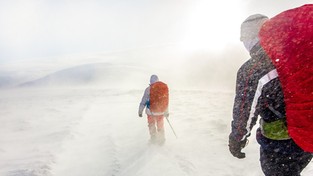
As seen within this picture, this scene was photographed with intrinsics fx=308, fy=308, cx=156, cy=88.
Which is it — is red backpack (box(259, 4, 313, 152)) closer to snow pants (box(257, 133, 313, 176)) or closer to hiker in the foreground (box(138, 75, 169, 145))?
snow pants (box(257, 133, 313, 176))

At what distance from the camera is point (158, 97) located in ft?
27.9

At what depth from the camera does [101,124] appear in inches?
545

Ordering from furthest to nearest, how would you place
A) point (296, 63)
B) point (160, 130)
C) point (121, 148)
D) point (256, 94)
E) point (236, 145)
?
1. point (121, 148)
2. point (160, 130)
3. point (236, 145)
4. point (256, 94)
5. point (296, 63)

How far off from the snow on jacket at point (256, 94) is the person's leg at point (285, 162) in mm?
262

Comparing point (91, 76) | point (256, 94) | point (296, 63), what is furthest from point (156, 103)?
point (91, 76)

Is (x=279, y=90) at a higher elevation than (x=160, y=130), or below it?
higher

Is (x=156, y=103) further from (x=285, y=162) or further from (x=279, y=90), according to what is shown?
(x=279, y=90)

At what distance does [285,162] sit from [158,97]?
6268mm

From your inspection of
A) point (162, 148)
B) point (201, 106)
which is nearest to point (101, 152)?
point (162, 148)

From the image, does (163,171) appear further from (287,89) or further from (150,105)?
(287,89)

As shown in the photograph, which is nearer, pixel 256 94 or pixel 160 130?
pixel 256 94

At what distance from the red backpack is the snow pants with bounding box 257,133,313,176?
182 mm

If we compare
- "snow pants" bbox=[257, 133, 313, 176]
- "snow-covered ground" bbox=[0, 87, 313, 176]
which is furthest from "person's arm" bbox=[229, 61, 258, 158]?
"snow-covered ground" bbox=[0, 87, 313, 176]

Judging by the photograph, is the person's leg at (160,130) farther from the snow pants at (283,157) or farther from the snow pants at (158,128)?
the snow pants at (283,157)
